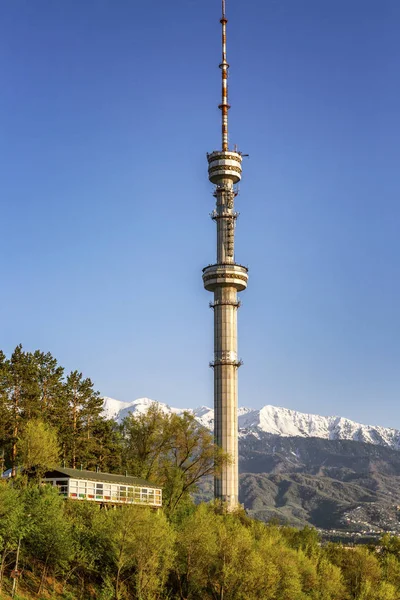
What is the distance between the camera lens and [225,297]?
179000mm

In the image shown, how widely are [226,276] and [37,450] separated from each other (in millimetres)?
87917

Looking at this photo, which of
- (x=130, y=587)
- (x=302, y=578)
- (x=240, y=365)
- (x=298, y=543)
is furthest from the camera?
(x=240, y=365)

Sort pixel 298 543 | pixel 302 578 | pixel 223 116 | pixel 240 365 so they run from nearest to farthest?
pixel 302 578 < pixel 298 543 < pixel 240 365 < pixel 223 116

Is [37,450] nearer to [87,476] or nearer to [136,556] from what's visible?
[87,476]

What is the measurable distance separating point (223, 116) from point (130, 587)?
12731 cm

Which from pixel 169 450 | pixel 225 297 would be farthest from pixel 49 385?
pixel 225 297

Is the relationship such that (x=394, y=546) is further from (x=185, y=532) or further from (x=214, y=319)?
(x=185, y=532)

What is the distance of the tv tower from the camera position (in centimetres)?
17188

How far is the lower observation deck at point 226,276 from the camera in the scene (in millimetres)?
178000

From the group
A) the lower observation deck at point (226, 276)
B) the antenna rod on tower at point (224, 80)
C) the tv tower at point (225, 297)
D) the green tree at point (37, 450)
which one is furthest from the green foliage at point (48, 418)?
the antenna rod on tower at point (224, 80)

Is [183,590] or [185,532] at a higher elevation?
[185,532]

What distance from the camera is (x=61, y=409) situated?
121m

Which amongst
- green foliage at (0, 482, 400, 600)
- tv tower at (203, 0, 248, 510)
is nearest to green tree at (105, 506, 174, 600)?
green foliage at (0, 482, 400, 600)

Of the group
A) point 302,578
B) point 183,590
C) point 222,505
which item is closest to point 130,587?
point 183,590
